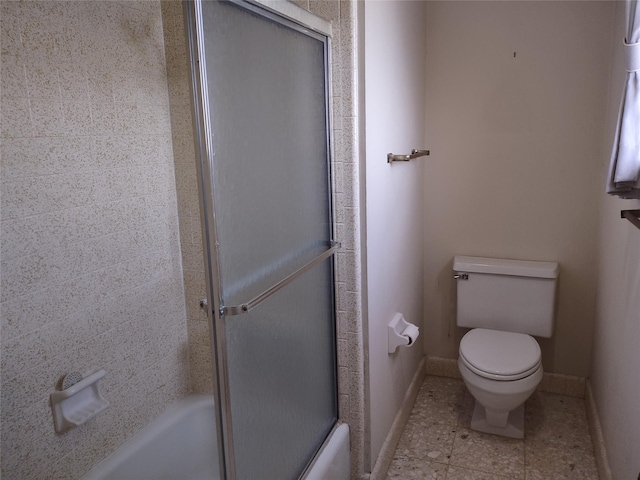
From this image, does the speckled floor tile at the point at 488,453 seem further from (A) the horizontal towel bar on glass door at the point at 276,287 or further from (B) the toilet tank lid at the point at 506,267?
(A) the horizontal towel bar on glass door at the point at 276,287

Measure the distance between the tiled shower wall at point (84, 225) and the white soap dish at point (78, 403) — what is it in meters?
0.03

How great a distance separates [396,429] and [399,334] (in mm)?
512

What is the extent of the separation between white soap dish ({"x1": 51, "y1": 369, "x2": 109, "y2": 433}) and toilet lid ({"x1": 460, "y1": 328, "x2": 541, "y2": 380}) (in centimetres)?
156

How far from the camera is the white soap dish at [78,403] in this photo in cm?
158

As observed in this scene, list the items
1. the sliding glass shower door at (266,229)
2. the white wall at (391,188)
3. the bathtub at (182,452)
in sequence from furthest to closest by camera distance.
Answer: the white wall at (391,188), the bathtub at (182,452), the sliding glass shower door at (266,229)

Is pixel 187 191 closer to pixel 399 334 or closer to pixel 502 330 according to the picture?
pixel 399 334

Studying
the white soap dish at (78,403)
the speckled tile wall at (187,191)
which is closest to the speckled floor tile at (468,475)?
the speckled tile wall at (187,191)

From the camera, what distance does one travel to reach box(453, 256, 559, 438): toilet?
2258 mm

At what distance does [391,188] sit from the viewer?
215 centimetres

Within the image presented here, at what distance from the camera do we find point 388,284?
2172mm

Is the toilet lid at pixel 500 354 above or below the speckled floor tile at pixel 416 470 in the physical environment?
above

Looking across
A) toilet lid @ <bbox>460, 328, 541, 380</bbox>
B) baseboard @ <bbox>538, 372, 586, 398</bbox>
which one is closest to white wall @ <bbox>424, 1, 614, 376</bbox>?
baseboard @ <bbox>538, 372, 586, 398</bbox>

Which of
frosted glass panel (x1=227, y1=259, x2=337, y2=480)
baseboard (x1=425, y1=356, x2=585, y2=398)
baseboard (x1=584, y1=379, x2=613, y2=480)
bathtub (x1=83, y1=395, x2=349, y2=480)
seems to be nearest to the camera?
frosted glass panel (x1=227, y1=259, x2=337, y2=480)

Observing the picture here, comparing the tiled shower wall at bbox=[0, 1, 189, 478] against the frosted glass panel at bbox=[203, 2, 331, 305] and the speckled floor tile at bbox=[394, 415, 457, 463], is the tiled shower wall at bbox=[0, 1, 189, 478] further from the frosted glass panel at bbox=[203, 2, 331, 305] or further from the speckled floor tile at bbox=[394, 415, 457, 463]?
the speckled floor tile at bbox=[394, 415, 457, 463]
